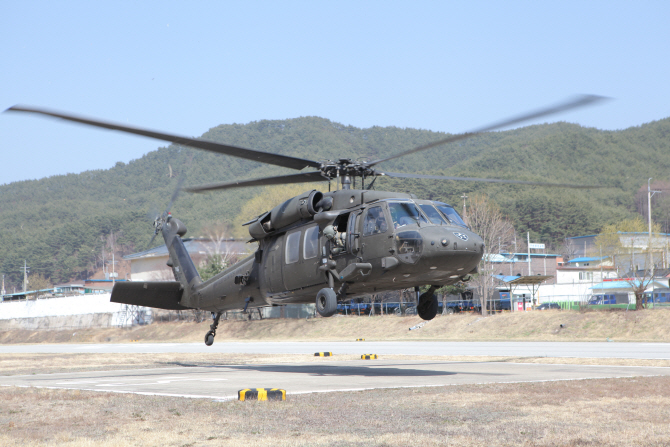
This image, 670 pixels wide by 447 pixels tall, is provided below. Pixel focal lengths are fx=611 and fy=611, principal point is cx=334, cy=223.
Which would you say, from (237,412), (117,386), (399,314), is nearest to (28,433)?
(237,412)

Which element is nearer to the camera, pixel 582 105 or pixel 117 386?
pixel 582 105

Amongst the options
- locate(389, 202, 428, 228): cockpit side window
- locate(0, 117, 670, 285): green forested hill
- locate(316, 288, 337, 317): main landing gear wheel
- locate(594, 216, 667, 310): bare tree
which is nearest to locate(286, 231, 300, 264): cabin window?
locate(316, 288, 337, 317): main landing gear wheel

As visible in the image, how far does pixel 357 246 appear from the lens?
47.3ft

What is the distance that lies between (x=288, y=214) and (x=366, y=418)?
8527mm

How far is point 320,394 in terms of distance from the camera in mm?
11375

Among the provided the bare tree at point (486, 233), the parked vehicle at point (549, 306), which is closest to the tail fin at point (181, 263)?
the bare tree at point (486, 233)

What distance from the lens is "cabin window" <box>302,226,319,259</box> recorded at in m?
15.5

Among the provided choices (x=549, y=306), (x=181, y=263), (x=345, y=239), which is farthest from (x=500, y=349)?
(x=549, y=306)

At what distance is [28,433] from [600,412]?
799 cm

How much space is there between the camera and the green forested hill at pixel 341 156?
13012cm

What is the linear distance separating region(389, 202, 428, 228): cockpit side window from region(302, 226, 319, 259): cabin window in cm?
244

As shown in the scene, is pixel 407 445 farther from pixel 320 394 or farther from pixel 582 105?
pixel 582 105

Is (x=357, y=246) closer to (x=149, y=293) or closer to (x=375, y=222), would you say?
(x=375, y=222)

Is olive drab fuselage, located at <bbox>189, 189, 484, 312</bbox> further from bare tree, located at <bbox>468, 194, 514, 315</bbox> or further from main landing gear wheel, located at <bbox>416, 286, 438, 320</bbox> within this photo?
bare tree, located at <bbox>468, 194, 514, 315</bbox>
